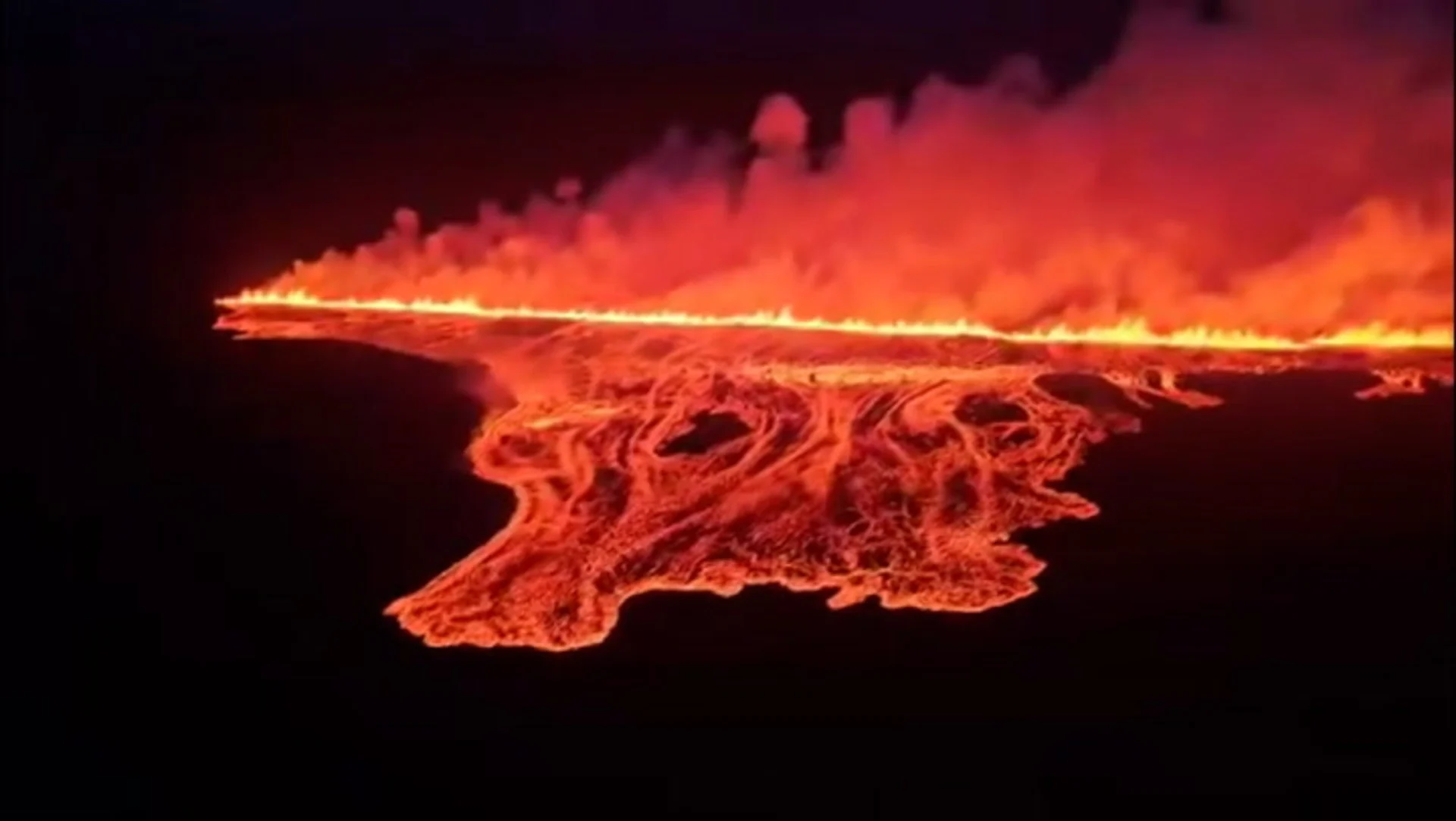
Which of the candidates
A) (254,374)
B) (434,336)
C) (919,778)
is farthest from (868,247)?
(919,778)

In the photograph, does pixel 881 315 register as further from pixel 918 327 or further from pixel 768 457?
pixel 768 457

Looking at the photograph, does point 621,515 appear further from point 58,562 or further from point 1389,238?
point 1389,238

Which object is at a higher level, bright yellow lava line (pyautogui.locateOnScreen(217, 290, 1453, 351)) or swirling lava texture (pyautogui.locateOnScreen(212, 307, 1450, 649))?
bright yellow lava line (pyautogui.locateOnScreen(217, 290, 1453, 351))

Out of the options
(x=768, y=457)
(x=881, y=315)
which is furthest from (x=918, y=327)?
(x=768, y=457)

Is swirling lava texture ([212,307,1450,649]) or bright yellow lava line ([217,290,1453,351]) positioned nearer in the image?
swirling lava texture ([212,307,1450,649])
